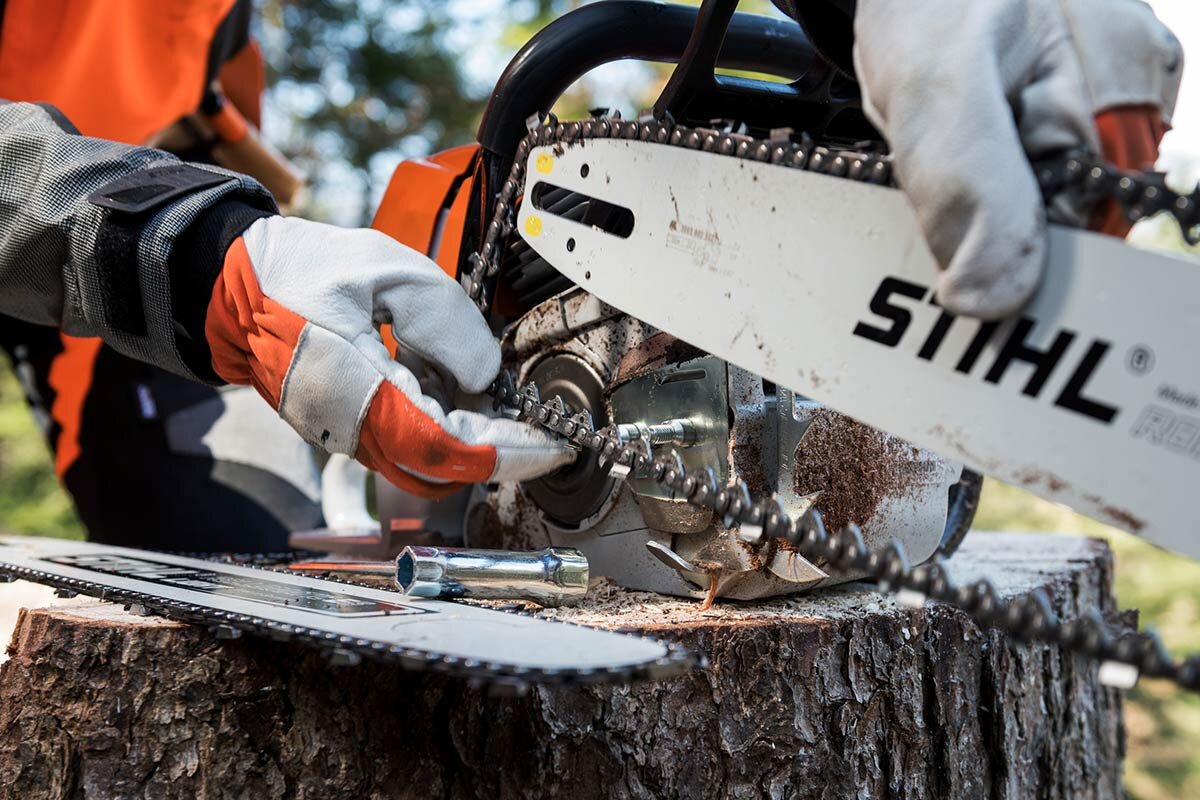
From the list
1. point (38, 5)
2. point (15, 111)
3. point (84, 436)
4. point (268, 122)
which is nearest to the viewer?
point (15, 111)

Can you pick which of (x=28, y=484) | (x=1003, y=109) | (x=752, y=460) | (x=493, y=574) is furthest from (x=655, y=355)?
(x=28, y=484)

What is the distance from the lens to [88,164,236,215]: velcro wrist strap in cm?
131

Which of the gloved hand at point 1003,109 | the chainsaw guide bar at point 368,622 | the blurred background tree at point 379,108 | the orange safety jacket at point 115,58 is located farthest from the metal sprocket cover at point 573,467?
the blurred background tree at point 379,108

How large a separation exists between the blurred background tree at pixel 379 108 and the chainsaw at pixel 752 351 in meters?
4.29

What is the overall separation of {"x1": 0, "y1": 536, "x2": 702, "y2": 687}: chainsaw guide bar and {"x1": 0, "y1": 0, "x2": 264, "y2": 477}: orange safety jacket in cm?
117

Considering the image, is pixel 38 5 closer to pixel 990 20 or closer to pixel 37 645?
pixel 37 645

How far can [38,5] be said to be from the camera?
7.40 feet

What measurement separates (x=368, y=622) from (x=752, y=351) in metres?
0.48

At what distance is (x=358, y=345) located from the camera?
4.14 feet

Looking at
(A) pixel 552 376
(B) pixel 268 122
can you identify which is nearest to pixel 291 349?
(A) pixel 552 376

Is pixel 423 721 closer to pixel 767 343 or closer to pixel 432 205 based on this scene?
pixel 767 343

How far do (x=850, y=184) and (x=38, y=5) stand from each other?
2.05 metres

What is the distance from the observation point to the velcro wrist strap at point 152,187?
1.31 meters

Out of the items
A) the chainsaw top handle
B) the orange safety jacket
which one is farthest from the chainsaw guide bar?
the orange safety jacket
